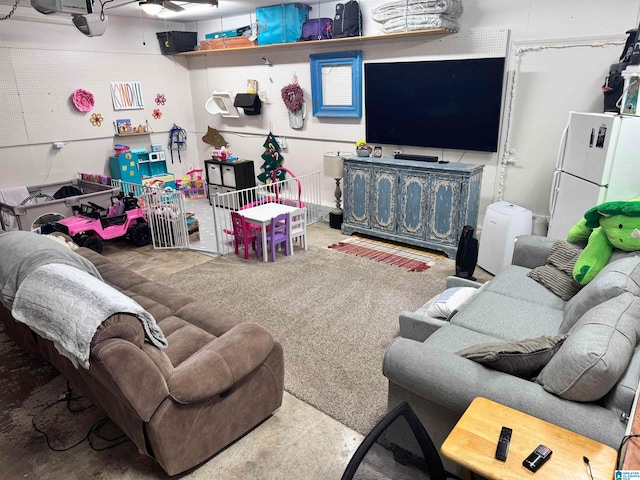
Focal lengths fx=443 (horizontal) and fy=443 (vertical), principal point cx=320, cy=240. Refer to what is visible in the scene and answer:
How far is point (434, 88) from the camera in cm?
493

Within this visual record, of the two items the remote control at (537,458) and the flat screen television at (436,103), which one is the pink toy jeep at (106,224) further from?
the remote control at (537,458)

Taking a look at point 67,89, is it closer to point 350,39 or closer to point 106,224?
point 106,224

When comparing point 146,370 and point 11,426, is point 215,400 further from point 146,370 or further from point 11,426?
point 11,426

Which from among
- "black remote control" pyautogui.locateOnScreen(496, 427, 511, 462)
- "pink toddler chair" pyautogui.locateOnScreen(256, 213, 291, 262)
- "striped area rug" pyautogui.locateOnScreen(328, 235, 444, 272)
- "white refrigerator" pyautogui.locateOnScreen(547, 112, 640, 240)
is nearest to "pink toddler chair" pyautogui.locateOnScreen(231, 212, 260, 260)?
"pink toddler chair" pyautogui.locateOnScreen(256, 213, 291, 262)

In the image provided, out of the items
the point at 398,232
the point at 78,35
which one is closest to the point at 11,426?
the point at 398,232

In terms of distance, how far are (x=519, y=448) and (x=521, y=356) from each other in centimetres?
49

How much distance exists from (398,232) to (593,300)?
3.00 m

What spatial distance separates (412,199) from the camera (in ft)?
16.5

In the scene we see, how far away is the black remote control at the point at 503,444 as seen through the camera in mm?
1438

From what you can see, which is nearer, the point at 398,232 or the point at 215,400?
the point at 215,400

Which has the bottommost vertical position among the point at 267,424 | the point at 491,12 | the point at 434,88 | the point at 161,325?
the point at 267,424

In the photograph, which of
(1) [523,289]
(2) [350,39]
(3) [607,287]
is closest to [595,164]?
(1) [523,289]

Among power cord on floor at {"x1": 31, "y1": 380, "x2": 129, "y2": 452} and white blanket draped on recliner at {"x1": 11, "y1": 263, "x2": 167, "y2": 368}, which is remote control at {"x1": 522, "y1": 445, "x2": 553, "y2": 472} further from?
power cord on floor at {"x1": 31, "y1": 380, "x2": 129, "y2": 452}

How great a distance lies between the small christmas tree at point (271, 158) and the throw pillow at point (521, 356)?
17.7 feet
